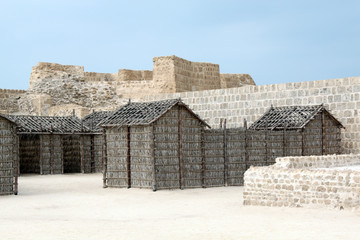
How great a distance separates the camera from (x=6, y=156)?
47.8ft

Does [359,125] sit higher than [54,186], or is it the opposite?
[359,125]

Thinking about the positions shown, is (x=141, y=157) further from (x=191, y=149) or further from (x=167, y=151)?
(x=191, y=149)

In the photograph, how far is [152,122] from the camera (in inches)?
601

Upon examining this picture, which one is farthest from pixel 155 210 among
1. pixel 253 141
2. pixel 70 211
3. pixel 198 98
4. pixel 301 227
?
pixel 198 98

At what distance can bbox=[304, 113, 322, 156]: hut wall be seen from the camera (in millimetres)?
18344

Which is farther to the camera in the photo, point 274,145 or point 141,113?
point 274,145

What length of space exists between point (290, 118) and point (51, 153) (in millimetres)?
9427

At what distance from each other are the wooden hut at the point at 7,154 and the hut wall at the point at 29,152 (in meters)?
8.11

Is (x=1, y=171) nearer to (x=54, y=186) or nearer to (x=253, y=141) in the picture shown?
(x=54, y=186)

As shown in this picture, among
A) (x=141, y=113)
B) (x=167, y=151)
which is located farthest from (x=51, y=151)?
(x=167, y=151)

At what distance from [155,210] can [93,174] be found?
1104cm

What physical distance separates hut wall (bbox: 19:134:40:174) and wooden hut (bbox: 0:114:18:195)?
26.6 ft

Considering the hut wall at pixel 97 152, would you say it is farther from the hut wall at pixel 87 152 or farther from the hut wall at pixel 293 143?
the hut wall at pixel 293 143

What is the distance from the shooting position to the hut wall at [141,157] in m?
15.5
